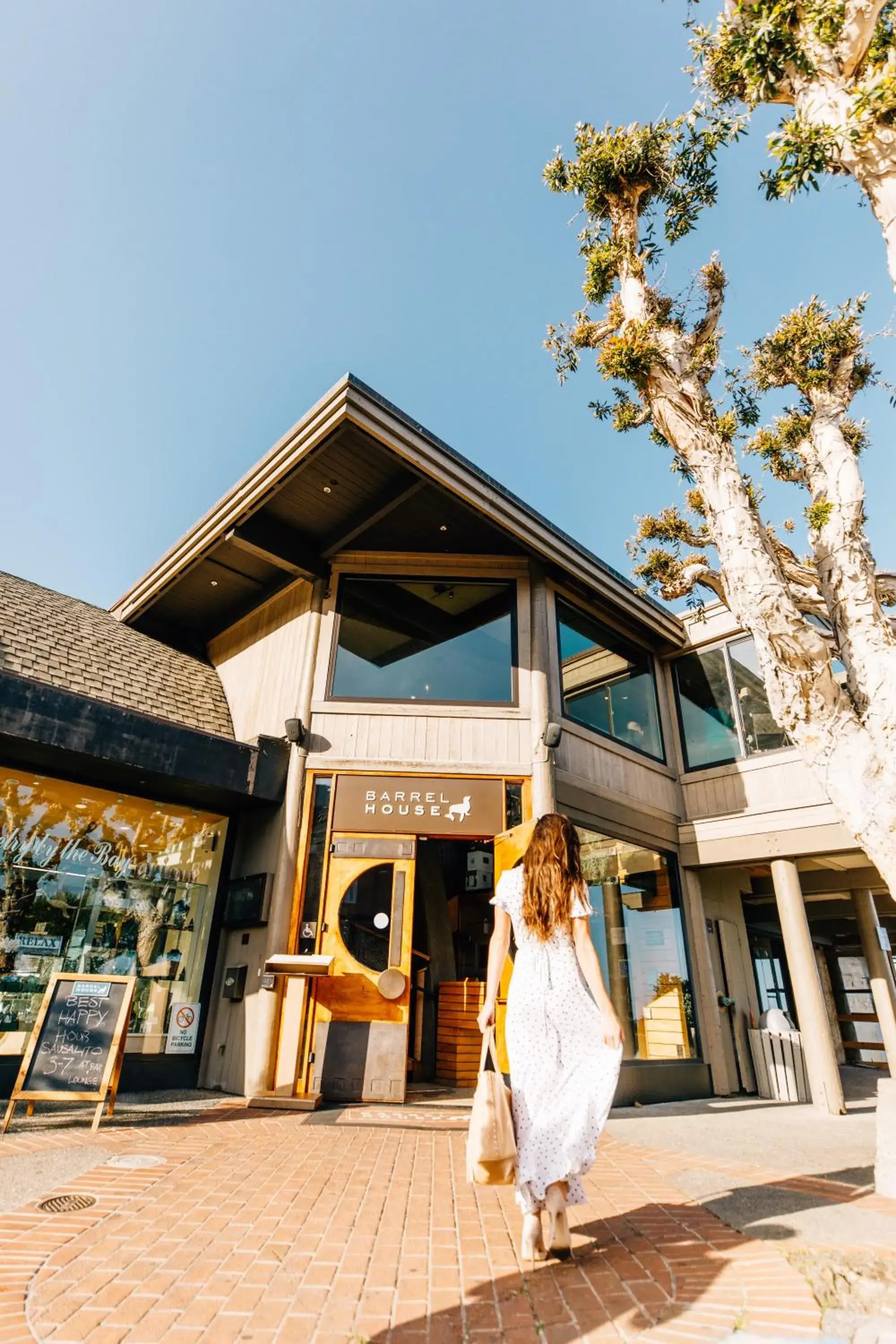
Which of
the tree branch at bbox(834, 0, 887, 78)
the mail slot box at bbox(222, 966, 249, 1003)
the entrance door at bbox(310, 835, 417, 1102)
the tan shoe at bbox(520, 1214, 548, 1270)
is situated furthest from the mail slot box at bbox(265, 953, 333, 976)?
the tree branch at bbox(834, 0, 887, 78)

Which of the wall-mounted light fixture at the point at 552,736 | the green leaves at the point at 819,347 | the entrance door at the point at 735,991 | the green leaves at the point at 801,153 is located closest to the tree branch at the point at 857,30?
the green leaves at the point at 801,153

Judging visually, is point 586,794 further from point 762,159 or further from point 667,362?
point 762,159

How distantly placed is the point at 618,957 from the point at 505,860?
253 centimetres

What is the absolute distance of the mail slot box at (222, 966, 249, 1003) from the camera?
24.2ft

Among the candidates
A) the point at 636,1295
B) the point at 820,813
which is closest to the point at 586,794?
the point at 820,813

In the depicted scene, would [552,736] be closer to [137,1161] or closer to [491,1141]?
[137,1161]

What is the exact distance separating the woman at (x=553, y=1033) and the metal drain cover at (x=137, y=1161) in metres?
2.57

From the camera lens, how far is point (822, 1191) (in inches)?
151

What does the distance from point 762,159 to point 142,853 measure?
355 inches

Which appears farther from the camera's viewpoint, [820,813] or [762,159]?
[820,813]

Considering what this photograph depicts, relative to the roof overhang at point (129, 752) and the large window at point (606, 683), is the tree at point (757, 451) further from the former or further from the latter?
the roof overhang at point (129, 752)

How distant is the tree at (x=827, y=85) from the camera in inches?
169

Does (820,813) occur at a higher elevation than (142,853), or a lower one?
higher

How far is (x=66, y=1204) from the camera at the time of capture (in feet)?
10.9
